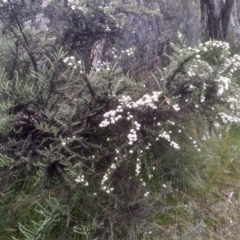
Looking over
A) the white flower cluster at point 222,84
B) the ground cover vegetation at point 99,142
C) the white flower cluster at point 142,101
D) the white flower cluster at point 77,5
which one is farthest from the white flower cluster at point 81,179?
the white flower cluster at point 77,5

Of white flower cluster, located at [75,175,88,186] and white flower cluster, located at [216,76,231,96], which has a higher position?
white flower cluster, located at [216,76,231,96]

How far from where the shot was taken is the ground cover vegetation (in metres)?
2.35

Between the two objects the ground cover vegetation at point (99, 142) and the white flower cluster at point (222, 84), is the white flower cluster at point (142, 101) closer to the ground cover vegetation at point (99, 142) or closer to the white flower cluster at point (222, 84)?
the ground cover vegetation at point (99, 142)

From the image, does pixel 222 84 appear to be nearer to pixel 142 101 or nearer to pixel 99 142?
pixel 142 101

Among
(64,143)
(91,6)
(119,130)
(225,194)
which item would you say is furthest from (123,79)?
(225,194)

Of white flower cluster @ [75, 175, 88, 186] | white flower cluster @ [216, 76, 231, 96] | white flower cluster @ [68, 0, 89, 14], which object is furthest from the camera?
white flower cluster @ [68, 0, 89, 14]

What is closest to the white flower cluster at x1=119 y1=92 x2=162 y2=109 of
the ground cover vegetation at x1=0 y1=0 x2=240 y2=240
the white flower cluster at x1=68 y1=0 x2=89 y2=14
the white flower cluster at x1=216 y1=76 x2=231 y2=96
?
the ground cover vegetation at x1=0 y1=0 x2=240 y2=240

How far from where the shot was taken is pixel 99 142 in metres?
2.63

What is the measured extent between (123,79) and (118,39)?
31.8 inches

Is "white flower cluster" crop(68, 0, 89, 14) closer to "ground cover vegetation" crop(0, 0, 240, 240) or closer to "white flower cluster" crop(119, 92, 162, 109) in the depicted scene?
"ground cover vegetation" crop(0, 0, 240, 240)

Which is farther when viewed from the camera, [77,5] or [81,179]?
[77,5]

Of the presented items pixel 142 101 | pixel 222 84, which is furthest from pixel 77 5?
pixel 222 84

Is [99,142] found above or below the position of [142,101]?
below

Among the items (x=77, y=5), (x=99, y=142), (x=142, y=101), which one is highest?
(x=77, y=5)
